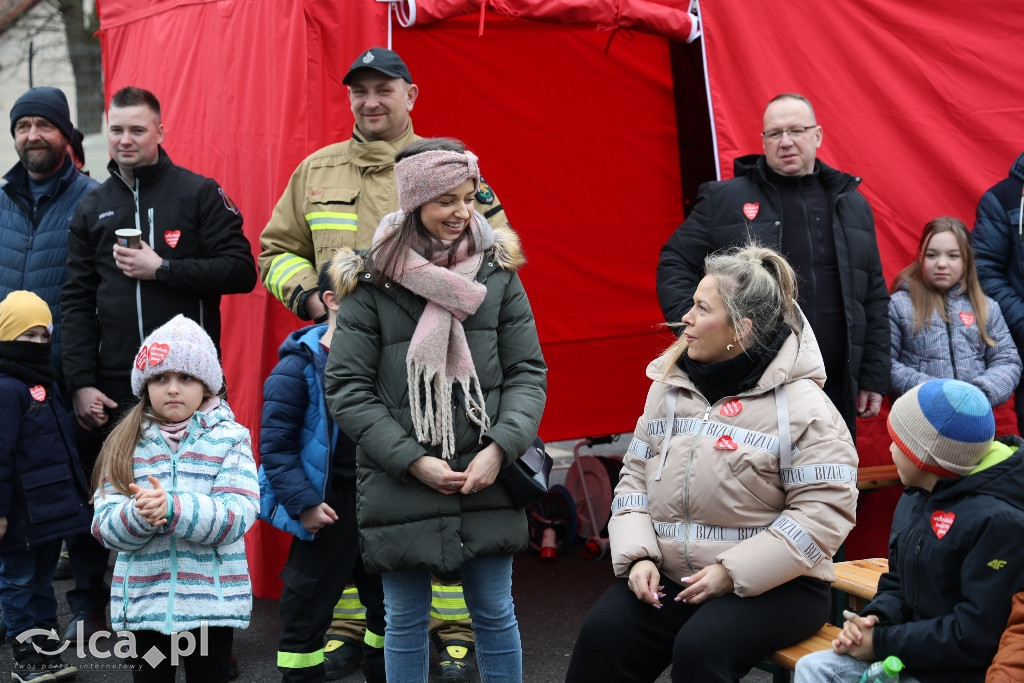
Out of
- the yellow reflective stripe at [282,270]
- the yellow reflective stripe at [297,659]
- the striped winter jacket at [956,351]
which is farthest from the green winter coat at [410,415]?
the striped winter jacket at [956,351]

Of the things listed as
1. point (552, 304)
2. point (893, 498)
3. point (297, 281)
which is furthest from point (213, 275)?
point (893, 498)

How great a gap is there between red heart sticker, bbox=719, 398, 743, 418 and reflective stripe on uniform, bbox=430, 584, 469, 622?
1.64 m

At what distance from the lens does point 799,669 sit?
3170 mm

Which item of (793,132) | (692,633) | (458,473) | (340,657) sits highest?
(793,132)

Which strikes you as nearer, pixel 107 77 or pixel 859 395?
pixel 859 395

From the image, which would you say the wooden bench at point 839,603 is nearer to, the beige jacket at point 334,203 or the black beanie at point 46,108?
the beige jacket at point 334,203

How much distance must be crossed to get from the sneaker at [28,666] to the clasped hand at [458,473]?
6.78 ft

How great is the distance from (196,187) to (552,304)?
2386 millimetres

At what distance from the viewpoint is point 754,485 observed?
3.34 m

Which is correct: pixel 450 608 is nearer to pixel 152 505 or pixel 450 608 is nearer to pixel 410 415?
pixel 410 415

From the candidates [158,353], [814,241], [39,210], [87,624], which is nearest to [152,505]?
[158,353]

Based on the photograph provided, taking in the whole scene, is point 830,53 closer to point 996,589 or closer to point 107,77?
point 996,589

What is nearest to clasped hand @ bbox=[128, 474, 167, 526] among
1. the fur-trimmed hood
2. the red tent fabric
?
the fur-trimmed hood

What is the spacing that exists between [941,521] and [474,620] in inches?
55.7
